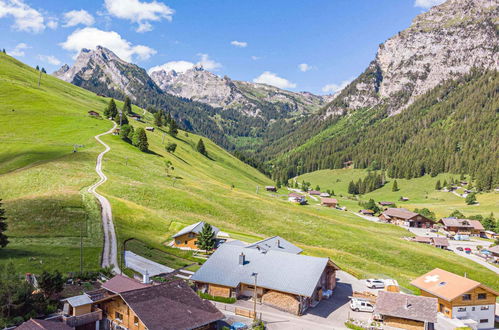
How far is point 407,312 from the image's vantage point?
154 feet

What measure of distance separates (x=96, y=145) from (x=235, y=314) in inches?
4063

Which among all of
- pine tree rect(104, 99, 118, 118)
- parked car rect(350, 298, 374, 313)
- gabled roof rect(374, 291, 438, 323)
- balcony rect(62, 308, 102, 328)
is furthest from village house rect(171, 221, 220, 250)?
pine tree rect(104, 99, 118, 118)

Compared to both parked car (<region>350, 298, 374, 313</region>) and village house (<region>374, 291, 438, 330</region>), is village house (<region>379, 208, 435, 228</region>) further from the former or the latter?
village house (<region>374, 291, 438, 330</region>)

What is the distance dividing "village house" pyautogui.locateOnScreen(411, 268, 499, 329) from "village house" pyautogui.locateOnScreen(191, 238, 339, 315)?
16396mm

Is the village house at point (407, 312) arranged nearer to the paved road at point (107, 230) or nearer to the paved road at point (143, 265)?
the paved road at point (143, 265)

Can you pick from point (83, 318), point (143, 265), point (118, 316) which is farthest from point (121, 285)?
point (143, 265)

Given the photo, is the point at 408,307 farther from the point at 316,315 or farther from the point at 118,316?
the point at 118,316

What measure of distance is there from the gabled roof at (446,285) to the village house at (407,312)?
8.10m

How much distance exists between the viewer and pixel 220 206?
10381cm

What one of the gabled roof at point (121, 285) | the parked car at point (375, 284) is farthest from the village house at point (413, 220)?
the gabled roof at point (121, 285)

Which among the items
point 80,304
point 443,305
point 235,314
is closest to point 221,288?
point 235,314

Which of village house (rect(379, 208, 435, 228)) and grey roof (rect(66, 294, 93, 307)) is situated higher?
village house (rect(379, 208, 435, 228))

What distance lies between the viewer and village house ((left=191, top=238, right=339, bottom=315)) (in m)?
49.8

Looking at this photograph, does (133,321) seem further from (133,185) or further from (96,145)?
(96,145)
